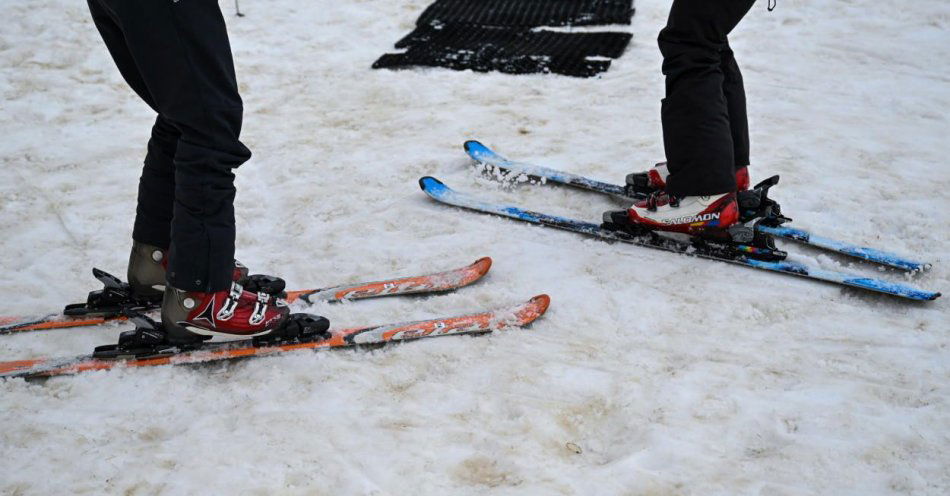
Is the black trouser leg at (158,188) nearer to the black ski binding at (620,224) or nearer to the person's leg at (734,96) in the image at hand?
the black ski binding at (620,224)

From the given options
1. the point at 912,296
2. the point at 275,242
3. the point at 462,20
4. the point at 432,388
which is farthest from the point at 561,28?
the point at 432,388

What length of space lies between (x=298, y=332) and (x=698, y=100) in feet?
6.42

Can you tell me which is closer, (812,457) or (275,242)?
(812,457)

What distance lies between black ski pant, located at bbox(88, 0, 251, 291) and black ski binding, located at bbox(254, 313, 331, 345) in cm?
28

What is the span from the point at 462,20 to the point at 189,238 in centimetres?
520

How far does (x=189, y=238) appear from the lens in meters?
2.38

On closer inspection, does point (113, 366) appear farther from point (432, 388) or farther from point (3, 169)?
point (3, 169)

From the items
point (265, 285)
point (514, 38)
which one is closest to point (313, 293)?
point (265, 285)

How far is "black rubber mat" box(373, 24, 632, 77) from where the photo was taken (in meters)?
5.91

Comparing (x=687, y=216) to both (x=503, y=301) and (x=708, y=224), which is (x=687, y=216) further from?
(x=503, y=301)

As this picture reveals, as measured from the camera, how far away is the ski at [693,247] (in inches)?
121

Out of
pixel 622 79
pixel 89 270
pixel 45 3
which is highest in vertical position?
pixel 45 3

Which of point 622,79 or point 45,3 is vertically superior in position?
point 45,3

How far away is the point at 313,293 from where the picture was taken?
3.12 m
